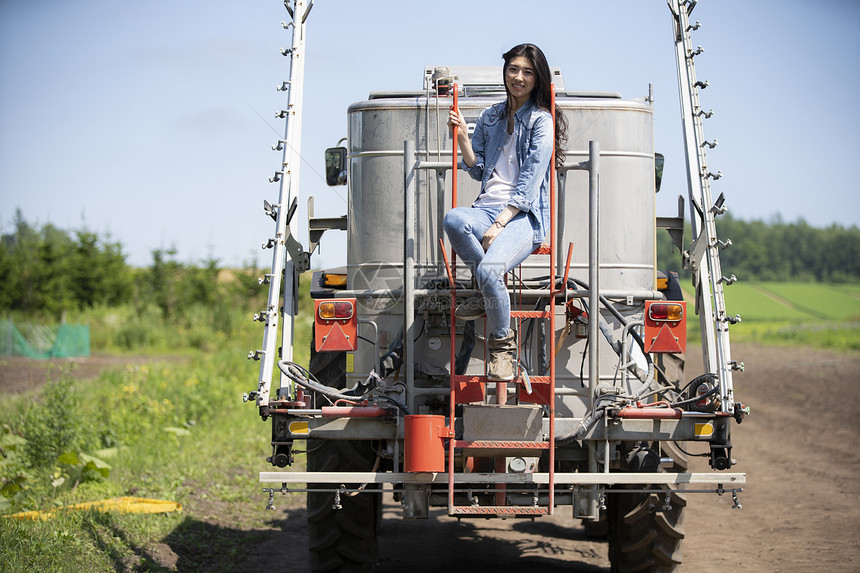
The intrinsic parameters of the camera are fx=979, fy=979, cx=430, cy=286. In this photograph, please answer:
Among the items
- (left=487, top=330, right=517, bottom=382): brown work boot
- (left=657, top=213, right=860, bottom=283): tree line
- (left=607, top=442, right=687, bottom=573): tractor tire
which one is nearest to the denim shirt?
(left=487, top=330, right=517, bottom=382): brown work boot

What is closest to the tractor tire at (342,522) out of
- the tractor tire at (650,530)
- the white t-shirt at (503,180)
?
the tractor tire at (650,530)

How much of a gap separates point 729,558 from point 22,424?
7905 millimetres

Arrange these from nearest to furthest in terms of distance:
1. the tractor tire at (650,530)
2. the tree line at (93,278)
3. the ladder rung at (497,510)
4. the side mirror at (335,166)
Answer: the ladder rung at (497,510) → the tractor tire at (650,530) → the side mirror at (335,166) → the tree line at (93,278)

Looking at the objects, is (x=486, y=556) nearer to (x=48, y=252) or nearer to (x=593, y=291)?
(x=593, y=291)

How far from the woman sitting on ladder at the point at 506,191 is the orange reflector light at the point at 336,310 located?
0.75m

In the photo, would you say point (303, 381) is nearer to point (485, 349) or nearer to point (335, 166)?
point (485, 349)

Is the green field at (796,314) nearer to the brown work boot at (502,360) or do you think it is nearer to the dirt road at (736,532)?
the dirt road at (736,532)

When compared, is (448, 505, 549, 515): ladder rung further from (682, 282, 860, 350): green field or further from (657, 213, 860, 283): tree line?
(657, 213, 860, 283): tree line

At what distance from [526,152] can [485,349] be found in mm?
1156

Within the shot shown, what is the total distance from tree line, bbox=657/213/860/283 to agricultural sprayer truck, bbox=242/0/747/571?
72.7m

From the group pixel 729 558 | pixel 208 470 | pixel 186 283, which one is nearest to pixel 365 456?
pixel 729 558

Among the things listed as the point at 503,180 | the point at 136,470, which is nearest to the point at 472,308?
the point at 503,180

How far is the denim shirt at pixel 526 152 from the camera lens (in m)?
5.52

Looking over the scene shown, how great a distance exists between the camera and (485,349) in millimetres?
5648
